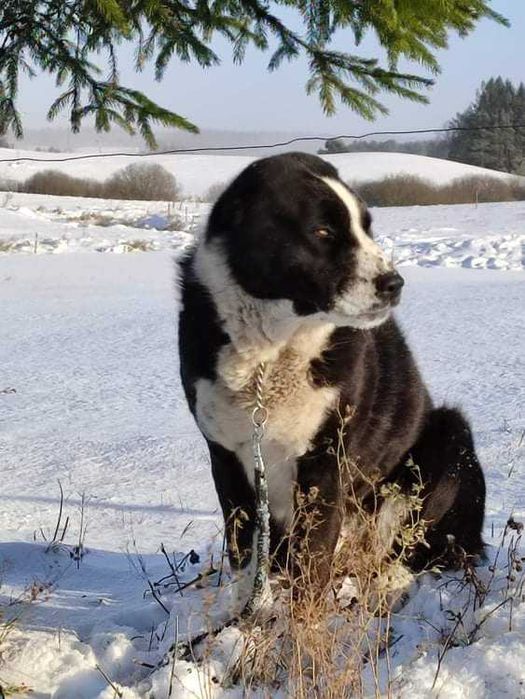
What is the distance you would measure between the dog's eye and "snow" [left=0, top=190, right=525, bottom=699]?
2.25 feet

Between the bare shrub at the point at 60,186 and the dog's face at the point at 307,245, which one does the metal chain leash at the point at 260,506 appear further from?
the bare shrub at the point at 60,186

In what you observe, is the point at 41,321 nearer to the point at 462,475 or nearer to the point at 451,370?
the point at 451,370

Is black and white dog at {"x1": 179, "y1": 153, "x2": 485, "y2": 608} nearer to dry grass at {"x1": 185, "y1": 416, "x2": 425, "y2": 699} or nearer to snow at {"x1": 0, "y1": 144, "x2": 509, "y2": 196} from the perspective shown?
dry grass at {"x1": 185, "y1": 416, "x2": 425, "y2": 699}

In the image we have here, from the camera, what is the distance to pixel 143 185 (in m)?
27.5

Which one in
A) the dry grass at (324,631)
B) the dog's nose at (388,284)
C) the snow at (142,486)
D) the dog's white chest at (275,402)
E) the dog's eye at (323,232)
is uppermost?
the dog's eye at (323,232)

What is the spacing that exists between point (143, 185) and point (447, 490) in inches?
1005

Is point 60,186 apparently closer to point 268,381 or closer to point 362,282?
point 268,381

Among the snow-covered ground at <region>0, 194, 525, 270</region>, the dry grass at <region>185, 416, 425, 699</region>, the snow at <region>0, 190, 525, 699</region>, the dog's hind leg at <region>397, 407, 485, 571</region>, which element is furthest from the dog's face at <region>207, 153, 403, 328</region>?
the snow-covered ground at <region>0, 194, 525, 270</region>

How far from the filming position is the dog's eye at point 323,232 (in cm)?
243

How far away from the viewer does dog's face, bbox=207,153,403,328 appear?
2.39 metres

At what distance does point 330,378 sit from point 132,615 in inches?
40.4

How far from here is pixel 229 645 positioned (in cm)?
236

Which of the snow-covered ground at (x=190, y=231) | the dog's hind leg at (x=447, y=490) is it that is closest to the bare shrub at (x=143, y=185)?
the snow-covered ground at (x=190, y=231)

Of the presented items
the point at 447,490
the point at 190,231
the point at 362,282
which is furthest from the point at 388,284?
the point at 190,231
